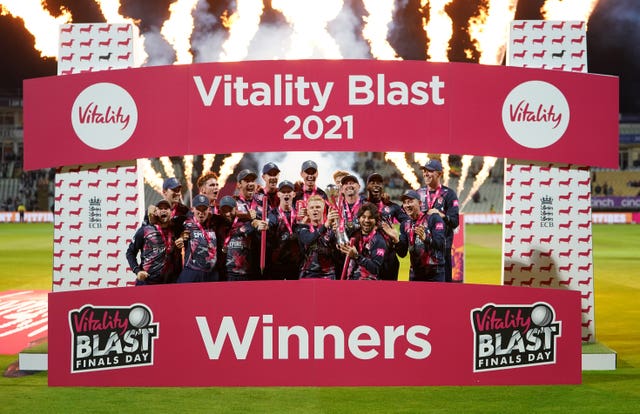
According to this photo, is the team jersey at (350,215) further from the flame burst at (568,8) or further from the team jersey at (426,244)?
the flame burst at (568,8)

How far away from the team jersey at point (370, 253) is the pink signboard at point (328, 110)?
1044mm

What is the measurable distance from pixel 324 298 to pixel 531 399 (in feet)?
7.77

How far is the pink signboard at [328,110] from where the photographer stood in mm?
9641

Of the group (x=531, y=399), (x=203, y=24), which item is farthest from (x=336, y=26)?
(x=531, y=399)

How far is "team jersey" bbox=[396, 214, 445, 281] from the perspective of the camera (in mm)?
9961

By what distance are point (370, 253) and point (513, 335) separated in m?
1.81

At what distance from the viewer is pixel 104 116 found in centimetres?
1016

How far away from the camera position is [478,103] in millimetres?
9820

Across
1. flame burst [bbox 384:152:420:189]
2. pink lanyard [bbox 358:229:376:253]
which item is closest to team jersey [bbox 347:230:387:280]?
pink lanyard [bbox 358:229:376:253]

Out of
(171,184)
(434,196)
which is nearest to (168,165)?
(171,184)

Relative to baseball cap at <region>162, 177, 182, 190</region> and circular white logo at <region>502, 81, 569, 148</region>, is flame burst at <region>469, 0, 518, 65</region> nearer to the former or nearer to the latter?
circular white logo at <region>502, 81, 569, 148</region>

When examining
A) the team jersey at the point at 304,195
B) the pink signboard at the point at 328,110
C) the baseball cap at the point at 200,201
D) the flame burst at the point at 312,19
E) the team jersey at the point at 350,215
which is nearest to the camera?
the team jersey at the point at 350,215

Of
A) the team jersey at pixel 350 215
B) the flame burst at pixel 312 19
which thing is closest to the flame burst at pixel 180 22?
the flame burst at pixel 312 19

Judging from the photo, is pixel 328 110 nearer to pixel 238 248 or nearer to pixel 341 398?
pixel 238 248
